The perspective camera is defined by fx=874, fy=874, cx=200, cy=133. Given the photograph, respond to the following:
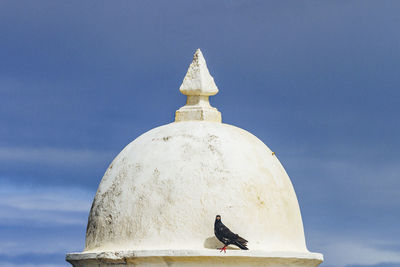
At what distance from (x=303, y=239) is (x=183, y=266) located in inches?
91.9

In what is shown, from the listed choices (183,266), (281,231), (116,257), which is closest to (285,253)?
(281,231)

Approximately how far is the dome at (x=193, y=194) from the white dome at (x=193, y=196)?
14mm

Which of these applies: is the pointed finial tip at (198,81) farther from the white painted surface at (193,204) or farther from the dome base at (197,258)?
the dome base at (197,258)

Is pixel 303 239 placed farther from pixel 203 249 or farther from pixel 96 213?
pixel 96 213

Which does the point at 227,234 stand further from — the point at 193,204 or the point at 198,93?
the point at 198,93

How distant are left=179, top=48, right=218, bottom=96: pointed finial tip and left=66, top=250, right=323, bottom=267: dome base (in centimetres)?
313

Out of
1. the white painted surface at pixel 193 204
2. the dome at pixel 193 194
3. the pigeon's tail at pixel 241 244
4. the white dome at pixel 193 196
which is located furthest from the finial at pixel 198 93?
the pigeon's tail at pixel 241 244

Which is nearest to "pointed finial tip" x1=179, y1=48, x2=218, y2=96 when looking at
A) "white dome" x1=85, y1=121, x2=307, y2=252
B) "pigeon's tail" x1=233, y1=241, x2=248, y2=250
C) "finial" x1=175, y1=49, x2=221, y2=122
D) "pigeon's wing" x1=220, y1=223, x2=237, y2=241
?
"finial" x1=175, y1=49, x2=221, y2=122

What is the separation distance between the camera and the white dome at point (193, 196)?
480 inches

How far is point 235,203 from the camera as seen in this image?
40.4 feet

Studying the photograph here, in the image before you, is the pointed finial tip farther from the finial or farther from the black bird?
the black bird

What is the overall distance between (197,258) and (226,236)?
0.49 meters

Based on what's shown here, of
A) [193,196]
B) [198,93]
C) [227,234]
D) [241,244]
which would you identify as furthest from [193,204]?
[198,93]

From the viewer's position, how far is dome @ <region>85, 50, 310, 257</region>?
480 inches
